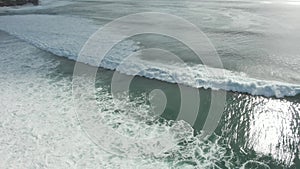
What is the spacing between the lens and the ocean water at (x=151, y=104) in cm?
457

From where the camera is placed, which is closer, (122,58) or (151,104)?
(151,104)

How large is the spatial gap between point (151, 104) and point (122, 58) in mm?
2928

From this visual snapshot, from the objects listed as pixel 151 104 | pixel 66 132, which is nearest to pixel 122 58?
pixel 151 104

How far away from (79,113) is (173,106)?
6.25 feet

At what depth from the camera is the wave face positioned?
6.68m

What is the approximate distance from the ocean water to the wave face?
4cm

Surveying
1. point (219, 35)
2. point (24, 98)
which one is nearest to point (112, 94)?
point (24, 98)

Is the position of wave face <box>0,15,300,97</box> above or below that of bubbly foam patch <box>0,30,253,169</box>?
above

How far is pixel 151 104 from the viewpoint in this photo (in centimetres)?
616

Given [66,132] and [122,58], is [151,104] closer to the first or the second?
[66,132]

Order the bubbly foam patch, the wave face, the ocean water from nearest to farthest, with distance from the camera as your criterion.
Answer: the bubbly foam patch → the ocean water → the wave face

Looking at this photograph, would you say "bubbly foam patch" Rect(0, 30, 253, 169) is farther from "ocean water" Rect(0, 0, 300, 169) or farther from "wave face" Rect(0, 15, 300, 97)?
"wave face" Rect(0, 15, 300, 97)

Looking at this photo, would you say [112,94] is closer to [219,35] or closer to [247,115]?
[247,115]

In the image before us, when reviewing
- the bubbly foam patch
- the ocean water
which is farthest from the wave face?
the bubbly foam patch
